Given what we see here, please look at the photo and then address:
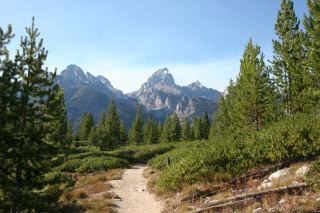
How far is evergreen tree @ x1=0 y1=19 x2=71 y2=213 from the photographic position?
19.0ft

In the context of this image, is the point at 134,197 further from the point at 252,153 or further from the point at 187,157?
the point at 252,153

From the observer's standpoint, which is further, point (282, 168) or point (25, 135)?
point (282, 168)

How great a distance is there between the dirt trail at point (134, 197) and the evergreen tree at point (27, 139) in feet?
11.7

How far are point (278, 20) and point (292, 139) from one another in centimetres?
1470

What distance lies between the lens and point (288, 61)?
16.0m

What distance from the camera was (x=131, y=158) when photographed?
24.5 meters

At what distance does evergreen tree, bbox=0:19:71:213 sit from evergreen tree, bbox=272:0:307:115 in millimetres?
16811

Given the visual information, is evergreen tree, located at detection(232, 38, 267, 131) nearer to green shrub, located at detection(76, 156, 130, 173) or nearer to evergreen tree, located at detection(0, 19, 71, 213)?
green shrub, located at detection(76, 156, 130, 173)

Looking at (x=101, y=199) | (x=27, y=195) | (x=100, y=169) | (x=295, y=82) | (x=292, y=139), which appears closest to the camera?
(x=27, y=195)

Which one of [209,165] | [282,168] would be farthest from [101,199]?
[282,168]

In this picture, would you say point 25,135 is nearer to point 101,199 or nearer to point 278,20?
point 101,199

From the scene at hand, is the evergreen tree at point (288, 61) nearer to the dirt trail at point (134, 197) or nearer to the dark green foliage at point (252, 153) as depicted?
the dark green foliage at point (252, 153)

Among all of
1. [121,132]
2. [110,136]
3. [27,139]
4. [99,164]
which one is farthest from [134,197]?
[121,132]

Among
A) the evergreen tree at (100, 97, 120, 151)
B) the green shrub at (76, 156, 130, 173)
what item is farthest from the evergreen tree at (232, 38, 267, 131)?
the evergreen tree at (100, 97, 120, 151)
